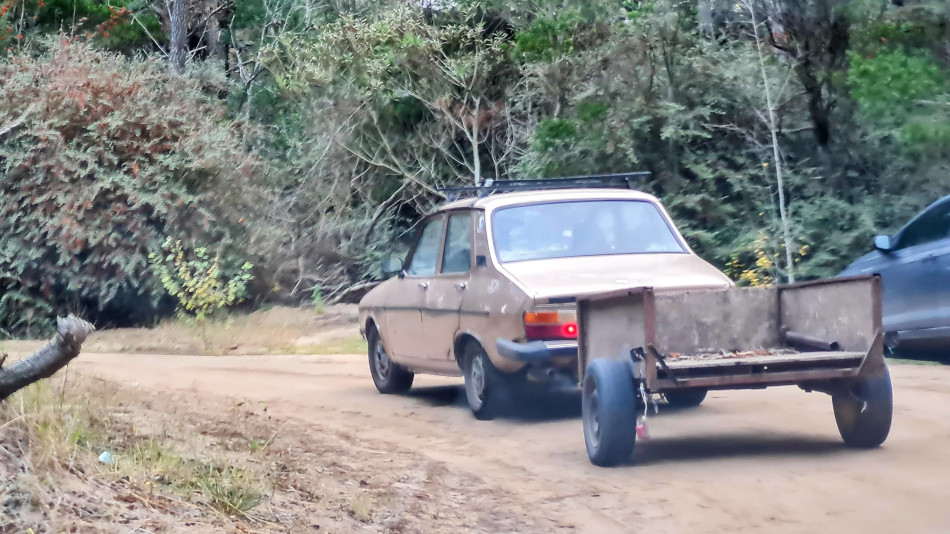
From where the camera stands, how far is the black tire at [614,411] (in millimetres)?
6699

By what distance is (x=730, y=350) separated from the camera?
752 centimetres

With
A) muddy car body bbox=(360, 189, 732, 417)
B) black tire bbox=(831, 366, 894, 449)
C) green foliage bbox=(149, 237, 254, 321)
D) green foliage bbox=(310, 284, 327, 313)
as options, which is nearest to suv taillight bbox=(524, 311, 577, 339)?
muddy car body bbox=(360, 189, 732, 417)

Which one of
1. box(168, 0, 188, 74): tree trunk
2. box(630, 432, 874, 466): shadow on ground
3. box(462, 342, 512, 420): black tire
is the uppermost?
box(168, 0, 188, 74): tree trunk

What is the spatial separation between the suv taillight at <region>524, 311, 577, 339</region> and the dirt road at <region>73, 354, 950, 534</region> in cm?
73

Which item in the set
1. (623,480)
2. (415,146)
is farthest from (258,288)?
(623,480)

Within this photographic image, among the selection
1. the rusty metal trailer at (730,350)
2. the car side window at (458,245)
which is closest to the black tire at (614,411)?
the rusty metal trailer at (730,350)

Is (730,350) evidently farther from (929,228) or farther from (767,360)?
(929,228)

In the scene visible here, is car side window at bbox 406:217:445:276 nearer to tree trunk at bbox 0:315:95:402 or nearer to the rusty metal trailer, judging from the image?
the rusty metal trailer

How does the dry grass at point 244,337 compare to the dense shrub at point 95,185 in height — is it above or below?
below

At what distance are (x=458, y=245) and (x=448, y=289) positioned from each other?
16.9 inches

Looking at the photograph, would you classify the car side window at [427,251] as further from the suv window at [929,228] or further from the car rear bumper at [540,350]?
the suv window at [929,228]

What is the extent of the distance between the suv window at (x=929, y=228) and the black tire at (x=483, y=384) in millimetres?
4548

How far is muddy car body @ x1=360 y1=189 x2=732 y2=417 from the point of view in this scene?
8.02m

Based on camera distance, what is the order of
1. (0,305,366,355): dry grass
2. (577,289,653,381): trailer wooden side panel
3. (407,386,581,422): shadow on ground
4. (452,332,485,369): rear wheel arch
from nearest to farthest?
(577,289,653,381): trailer wooden side panel < (452,332,485,369): rear wheel arch < (407,386,581,422): shadow on ground < (0,305,366,355): dry grass
